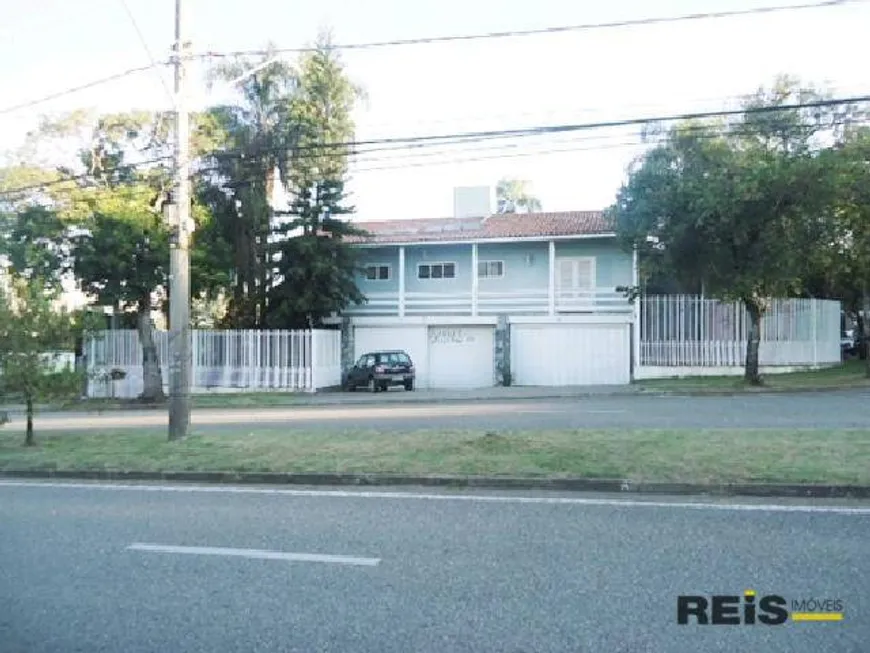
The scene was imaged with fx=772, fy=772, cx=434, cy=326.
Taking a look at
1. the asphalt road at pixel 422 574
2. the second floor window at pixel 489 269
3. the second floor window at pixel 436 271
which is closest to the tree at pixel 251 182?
the second floor window at pixel 436 271

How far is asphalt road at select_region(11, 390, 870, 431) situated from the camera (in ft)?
46.4

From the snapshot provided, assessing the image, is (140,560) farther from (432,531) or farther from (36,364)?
(36,364)

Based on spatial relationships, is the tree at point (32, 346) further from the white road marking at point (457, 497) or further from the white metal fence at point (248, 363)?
the white metal fence at point (248, 363)

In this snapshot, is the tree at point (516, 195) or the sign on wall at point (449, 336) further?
the tree at point (516, 195)

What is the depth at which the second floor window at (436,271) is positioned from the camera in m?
31.9

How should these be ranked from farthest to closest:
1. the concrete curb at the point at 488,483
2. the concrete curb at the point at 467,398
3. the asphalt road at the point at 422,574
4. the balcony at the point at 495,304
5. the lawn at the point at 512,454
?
the balcony at the point at 495,304
the concrete curb at the point at 467,398
the lawn at the point at 512,454
the concrete curb at the point at 488,483
the asphalt road at the point at 422,574

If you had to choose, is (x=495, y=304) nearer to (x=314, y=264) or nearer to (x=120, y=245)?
(x=314, y=264)

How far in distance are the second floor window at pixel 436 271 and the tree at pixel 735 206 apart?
339 inches

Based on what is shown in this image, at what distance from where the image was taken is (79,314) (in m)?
14.9

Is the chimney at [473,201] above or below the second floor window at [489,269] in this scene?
above

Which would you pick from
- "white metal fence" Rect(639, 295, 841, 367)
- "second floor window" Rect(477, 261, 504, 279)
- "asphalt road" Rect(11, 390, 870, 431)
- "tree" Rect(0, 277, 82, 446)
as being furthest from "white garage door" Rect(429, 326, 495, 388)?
"tree" Rect(0, 277, 82, 446)

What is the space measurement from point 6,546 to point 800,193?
2069cm

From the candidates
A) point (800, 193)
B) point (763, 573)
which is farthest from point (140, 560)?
point (800, 193)

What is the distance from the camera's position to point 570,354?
94.6 ft
